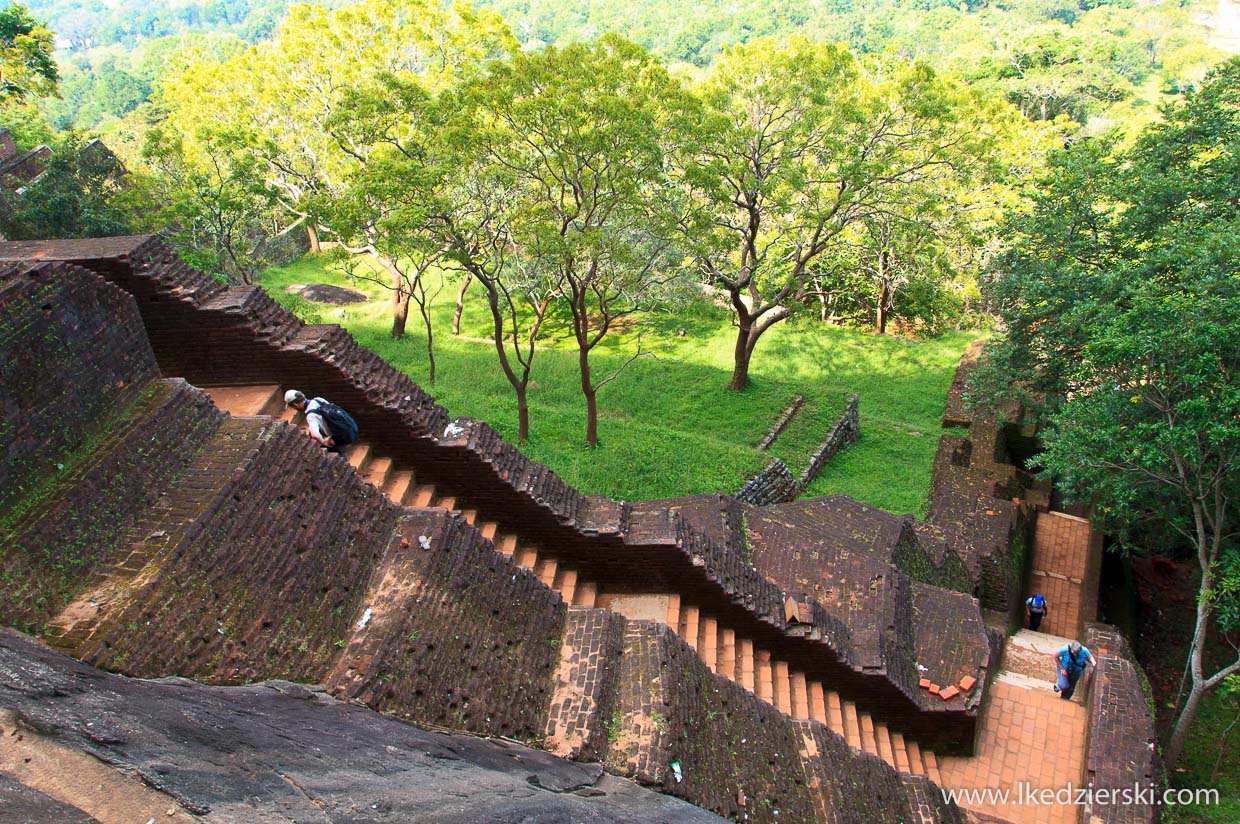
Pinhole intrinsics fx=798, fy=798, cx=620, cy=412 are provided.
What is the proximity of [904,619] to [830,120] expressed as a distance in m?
9.71

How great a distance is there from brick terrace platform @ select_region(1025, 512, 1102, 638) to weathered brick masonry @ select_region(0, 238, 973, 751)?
206 inches

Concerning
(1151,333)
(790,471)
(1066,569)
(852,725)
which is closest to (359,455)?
(852,725)

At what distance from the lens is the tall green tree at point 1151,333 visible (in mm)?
9039

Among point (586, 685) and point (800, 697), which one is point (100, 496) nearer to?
point (586, 685)

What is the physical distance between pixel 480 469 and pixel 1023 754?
277 inches

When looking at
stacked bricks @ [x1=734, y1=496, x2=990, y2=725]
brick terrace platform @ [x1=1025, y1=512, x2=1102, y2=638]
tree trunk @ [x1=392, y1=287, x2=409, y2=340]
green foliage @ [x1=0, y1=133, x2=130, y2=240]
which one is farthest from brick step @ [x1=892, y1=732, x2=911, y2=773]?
green foliage @ [x1=0, y1=133, x2=130, y2=240]

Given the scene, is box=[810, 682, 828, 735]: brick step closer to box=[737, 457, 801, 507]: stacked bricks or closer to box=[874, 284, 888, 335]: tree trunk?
box=[737, 457, 801, 507]: stacked bricks

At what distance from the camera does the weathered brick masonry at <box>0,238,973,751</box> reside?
7.69 meters

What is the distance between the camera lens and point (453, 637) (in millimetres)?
5965

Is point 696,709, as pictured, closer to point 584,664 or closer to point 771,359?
point 584,664

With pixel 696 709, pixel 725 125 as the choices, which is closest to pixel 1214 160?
pixel 725 125

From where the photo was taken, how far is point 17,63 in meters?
19.3

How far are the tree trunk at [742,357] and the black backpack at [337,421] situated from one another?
11295mm

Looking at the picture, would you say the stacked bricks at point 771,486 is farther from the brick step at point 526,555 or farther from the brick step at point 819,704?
the brick step at point 526,555
